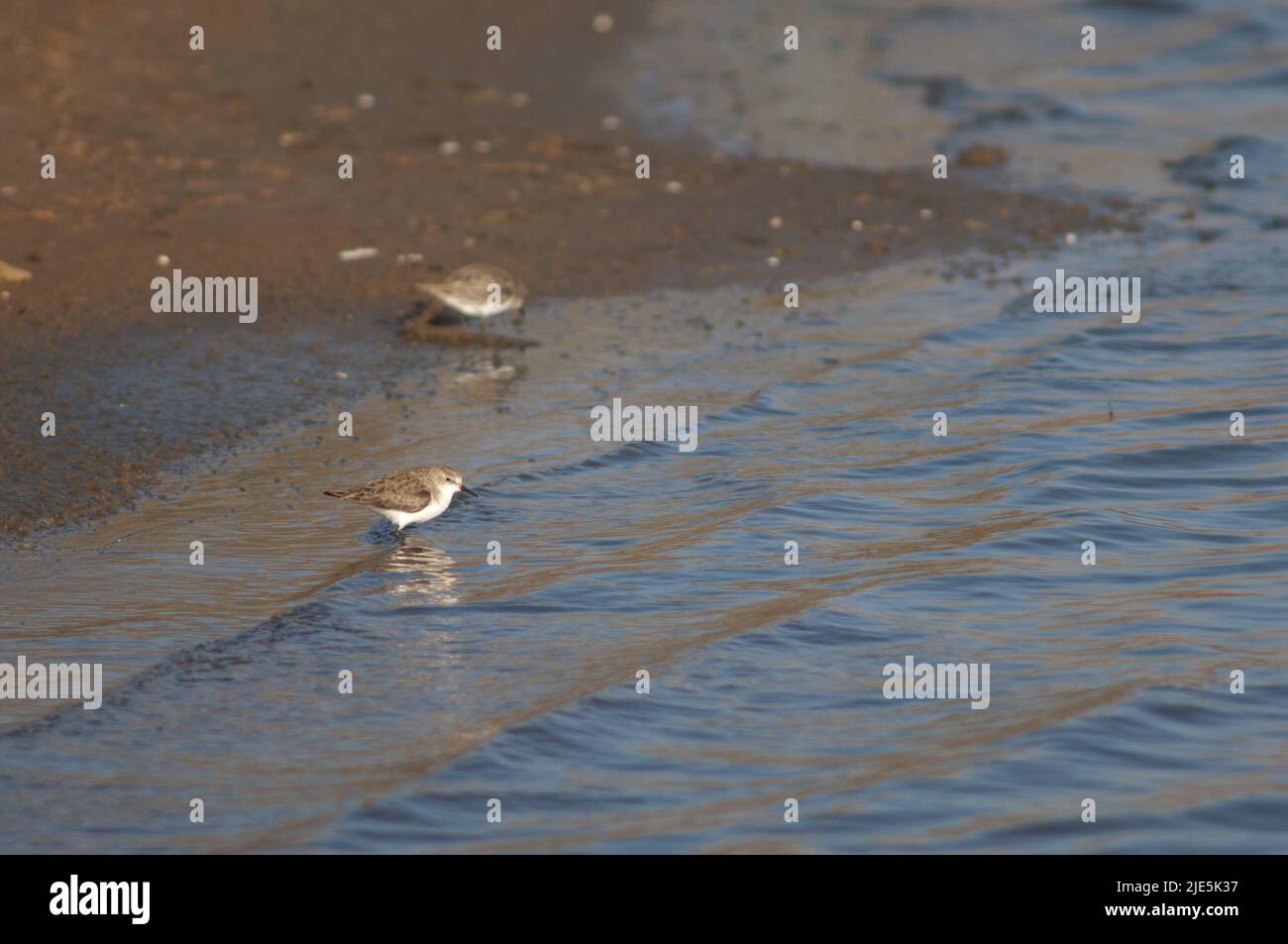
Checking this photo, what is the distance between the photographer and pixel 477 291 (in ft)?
42.4

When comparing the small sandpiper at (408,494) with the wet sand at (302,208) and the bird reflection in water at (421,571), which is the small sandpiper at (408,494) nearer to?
the bird reflection in water at (421,571)

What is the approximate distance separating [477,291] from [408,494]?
3716mm

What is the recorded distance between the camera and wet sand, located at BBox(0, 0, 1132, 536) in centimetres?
1169

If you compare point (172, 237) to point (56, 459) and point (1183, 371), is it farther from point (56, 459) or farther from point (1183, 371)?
point (1183, 371)

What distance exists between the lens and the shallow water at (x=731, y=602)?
685cm

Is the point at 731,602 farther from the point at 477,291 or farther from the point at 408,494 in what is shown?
the point at 477,291

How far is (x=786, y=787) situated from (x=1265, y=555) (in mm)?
4071

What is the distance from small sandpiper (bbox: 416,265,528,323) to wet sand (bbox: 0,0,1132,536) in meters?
0.62

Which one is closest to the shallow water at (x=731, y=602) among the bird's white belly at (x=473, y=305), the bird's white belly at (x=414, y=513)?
the bird's white belly at (x=414, y=513)

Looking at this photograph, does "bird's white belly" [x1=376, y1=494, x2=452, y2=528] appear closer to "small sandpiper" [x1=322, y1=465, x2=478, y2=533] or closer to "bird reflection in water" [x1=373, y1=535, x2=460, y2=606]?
"small sandpiper" [x1=322, y1=465, x2=478, y2=533]

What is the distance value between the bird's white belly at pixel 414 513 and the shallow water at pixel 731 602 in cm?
20

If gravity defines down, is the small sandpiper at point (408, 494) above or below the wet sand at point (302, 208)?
below
